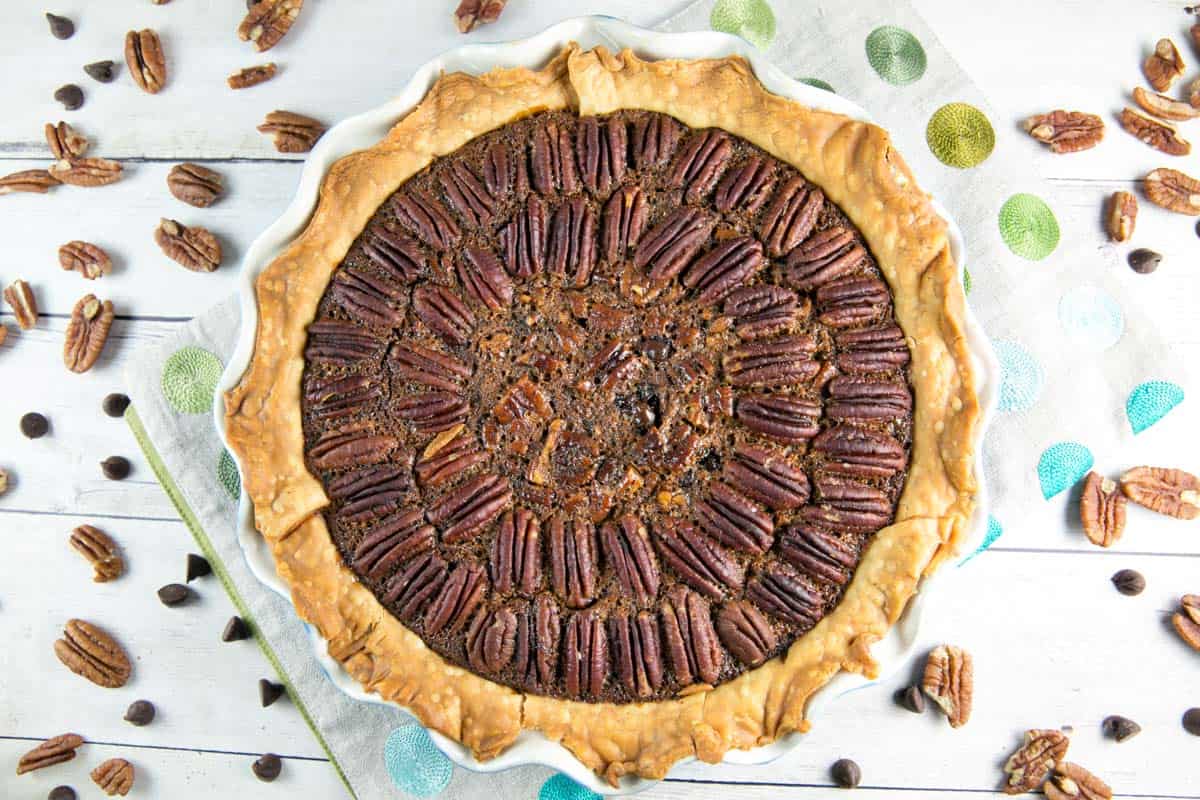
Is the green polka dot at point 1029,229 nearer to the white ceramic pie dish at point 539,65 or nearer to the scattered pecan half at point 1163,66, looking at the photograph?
the white ceramic pie dish at point 539,65

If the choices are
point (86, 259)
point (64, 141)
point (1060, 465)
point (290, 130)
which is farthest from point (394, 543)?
point (1060, 465)

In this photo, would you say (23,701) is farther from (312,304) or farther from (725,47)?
(725,47)

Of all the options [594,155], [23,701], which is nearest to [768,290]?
[594,155]

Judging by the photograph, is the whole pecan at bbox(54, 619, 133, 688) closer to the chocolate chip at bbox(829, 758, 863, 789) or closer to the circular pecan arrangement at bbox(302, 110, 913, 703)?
the circular pecan arrangement at bbox(302, 110, 913, 703)

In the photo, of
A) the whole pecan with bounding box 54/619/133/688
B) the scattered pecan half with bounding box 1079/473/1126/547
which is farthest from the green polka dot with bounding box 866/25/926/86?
the whole pecan with bounding box 54/619/133/688

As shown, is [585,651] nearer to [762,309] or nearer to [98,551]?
[762,309]
